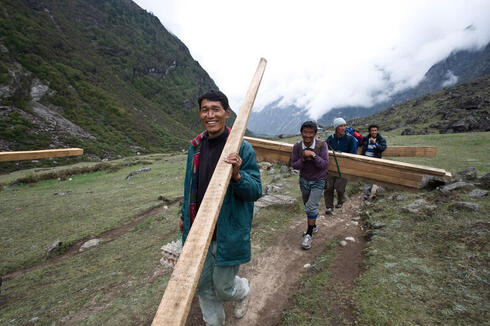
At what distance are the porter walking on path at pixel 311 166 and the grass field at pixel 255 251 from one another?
23.2 inches

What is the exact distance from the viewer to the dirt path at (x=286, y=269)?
2771mm

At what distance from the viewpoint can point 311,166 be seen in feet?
14.8

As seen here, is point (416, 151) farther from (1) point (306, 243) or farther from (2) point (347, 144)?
(1) point (306, 243)

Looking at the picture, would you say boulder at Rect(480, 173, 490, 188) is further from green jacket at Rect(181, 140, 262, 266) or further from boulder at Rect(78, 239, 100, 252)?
boulder at Rect(78, 239, 100, 252)

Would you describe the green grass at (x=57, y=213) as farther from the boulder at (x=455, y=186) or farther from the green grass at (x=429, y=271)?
the boulder at (x=455, y=186)

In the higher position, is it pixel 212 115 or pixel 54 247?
pixel 212 115

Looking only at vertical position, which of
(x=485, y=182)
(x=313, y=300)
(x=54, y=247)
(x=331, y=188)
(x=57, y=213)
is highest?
(x=485, y=182)

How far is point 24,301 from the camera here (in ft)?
11.3

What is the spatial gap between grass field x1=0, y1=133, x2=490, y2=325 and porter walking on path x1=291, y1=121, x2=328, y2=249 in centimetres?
59

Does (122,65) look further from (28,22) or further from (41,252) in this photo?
(41,252)

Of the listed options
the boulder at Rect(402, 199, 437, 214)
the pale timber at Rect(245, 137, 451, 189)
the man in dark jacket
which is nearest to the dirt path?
the boulder at Rect(402, 199, 437, 214)

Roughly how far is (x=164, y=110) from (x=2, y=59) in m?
46.4

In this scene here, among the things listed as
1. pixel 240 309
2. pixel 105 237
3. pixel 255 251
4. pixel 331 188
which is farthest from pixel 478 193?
pixel 105 237

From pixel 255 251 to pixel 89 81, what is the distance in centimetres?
6600
